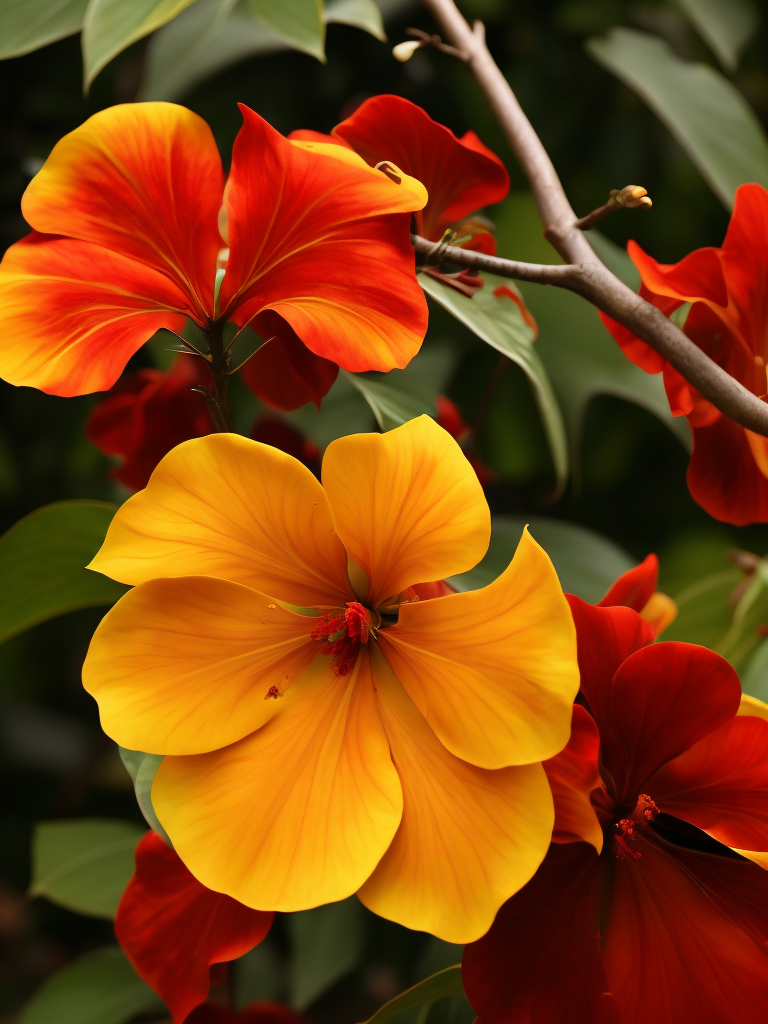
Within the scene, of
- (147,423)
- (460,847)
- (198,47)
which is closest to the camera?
(460,847)

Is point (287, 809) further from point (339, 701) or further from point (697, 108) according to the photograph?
point (697, 108)

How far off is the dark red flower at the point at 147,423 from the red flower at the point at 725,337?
0.50ft

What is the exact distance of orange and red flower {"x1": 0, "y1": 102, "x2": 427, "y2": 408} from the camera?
21 centimetres

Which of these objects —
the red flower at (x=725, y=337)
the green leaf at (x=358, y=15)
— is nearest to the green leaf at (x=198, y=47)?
the green leaf at (x=358, y=15)

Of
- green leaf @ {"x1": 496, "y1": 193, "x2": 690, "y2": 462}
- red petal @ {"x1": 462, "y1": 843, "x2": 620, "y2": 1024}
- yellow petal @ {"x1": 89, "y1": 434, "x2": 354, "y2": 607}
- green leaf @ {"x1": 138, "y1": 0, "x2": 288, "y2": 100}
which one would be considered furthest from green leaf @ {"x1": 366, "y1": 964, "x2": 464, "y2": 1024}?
green leaf @ {"x1": 138, "y1": 0, "x2": 288, "y2": 100}

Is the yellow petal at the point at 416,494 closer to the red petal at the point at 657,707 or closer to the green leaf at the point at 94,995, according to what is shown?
the red petal at the point at 657,707

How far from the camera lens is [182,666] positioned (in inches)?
8.1

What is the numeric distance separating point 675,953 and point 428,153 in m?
0.23

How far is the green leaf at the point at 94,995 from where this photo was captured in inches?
15.6

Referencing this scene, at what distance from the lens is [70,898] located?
1.30 feet

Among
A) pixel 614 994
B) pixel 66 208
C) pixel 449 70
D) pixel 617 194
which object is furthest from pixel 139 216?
pixel 449 70

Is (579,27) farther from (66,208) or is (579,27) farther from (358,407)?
(66,208)

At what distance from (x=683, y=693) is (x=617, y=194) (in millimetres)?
126

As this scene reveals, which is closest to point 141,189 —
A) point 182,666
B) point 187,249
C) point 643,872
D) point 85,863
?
point 187,249
